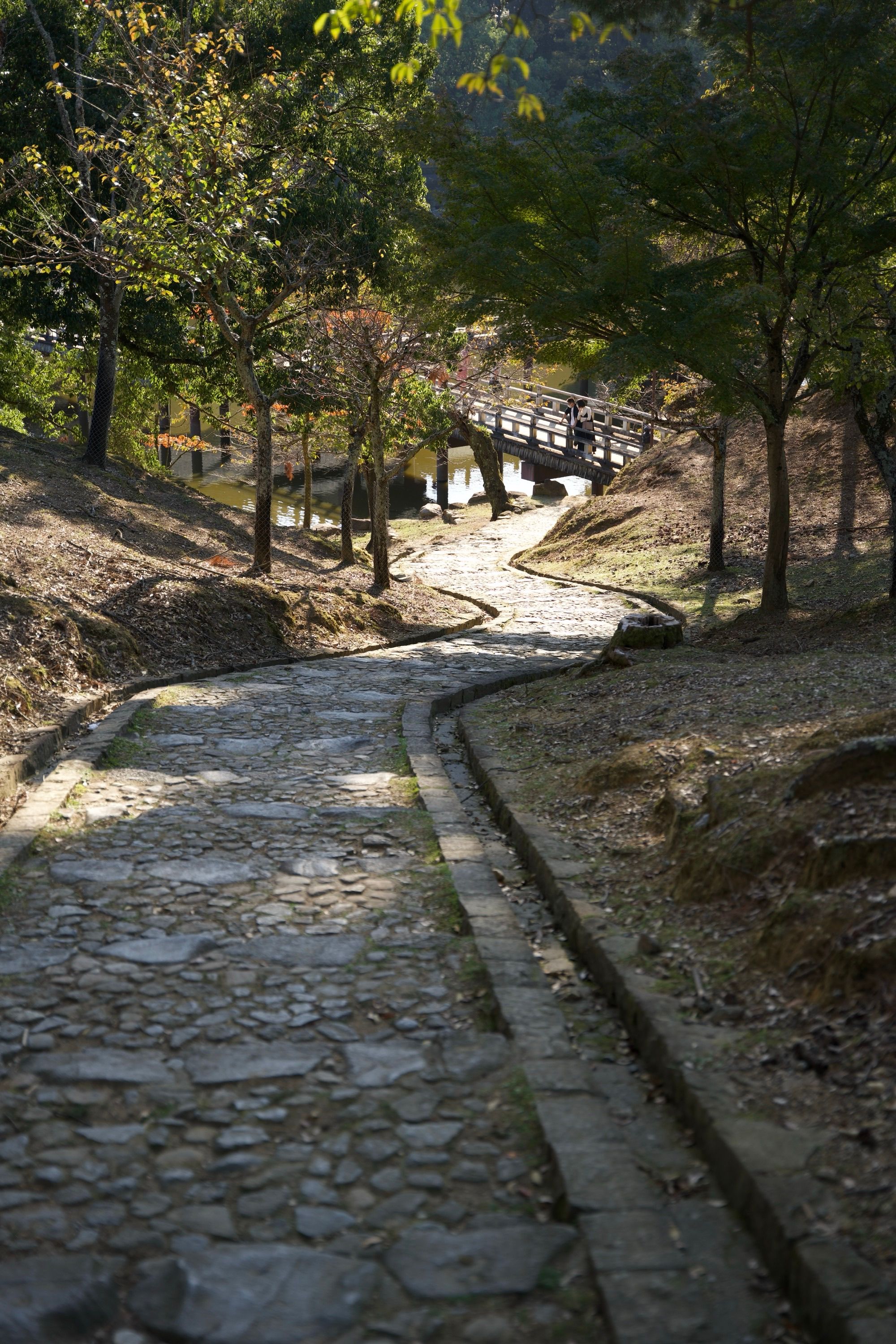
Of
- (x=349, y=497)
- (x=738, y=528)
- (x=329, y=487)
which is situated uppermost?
(x=329, y=487)

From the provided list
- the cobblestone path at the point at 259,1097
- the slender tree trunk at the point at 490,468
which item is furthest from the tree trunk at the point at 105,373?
the cobblestone path at the point at 259,1097

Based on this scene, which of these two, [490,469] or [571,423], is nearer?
[490,469]

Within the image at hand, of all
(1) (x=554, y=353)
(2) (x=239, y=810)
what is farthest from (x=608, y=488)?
(2) (x=239, y=810)

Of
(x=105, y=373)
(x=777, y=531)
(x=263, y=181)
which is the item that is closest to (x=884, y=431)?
(x=777, y=531)

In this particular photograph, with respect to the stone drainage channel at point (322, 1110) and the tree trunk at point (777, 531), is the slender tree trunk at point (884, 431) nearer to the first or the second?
the tree trunk at point (777, 531)

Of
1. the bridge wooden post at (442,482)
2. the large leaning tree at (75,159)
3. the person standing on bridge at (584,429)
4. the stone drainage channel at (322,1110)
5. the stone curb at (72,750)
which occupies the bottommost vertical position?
the stone drainage channel at (322,1110)

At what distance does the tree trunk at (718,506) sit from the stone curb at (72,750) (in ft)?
30.7

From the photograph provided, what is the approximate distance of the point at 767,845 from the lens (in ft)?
13.6

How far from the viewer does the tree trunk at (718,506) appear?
1820cm

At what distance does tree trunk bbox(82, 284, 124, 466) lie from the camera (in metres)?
18.0

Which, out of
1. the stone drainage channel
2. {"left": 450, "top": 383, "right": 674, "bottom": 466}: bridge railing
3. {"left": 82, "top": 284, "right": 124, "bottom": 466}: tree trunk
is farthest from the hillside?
the stone drainage channel

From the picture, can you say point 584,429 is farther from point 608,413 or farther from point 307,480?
point 307,480

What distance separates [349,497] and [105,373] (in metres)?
4.78

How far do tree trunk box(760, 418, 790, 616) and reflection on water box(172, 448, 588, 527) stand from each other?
21304mm
